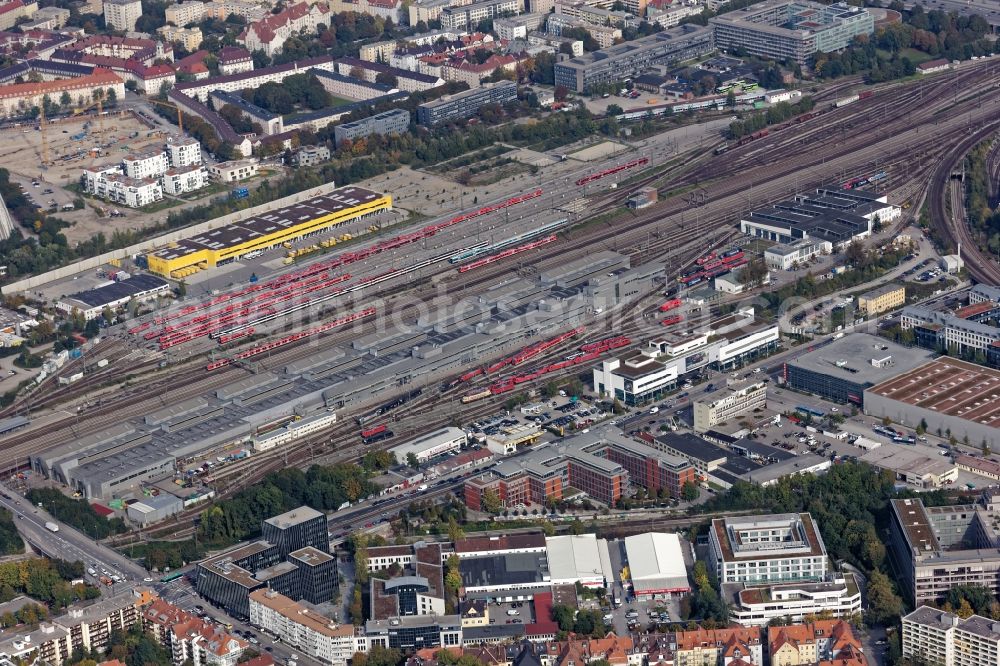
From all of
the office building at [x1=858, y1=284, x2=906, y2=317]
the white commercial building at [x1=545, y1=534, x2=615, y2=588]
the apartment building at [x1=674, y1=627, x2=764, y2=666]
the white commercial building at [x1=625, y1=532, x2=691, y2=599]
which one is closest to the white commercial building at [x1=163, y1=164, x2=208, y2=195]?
the office building at [x1=858, y1=284, x2=906, y2=317]

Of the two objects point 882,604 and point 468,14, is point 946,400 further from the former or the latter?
point 468,14

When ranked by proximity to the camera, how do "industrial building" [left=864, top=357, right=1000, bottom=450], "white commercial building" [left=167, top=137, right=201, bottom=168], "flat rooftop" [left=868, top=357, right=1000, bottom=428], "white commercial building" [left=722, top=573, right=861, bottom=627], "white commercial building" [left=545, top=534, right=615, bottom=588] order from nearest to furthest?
1. "white commercial building" [left=722, top=573, right=861, bottom=627]
2. "white commercial building" [left=545, top=534, right=615, bottom=588]
3. "industrial building" [left=864, top=357, right=1000, bottom=450]
4. "flat rooftop" [left=868, top=357, right=1000, bottom=428]
5. "white commercial building" [left=167, top=137, right=201, bottom=168]

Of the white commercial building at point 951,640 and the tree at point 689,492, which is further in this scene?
the tree at point 689,492

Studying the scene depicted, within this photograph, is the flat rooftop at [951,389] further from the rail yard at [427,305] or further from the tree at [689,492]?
the tree at [689,492]

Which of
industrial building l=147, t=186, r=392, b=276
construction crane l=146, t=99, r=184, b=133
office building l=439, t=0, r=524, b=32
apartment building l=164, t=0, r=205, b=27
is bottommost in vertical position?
industrial building l=147, t=186, r=392, b=276

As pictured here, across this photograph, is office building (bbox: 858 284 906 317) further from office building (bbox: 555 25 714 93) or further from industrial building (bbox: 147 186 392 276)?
office building (bbox: 555 25 714 93)

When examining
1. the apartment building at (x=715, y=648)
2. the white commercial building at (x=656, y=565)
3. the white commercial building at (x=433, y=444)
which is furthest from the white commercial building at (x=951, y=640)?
the white commercial building at (x=433, y=444)

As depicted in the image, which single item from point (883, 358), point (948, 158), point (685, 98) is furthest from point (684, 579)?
point (685, 98)
